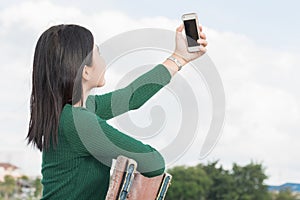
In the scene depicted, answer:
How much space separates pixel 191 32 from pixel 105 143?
0.45 metres

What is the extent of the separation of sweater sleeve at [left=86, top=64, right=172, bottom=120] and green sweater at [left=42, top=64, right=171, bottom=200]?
0.01 m

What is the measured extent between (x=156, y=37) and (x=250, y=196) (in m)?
37.7

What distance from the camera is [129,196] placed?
1.73 metres

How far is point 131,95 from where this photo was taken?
2.09 metres

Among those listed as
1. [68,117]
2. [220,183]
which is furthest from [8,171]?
[68,117]

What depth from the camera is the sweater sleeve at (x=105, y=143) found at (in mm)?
1686

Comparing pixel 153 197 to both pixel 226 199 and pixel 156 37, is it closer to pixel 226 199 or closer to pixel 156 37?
pixel 156 37

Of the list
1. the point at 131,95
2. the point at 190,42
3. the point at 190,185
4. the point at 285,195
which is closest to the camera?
the point at 190,42

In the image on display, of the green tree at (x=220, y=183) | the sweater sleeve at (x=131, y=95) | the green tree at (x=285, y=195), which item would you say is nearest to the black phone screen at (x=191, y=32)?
the sweater sleeve at (x=131, y=95)

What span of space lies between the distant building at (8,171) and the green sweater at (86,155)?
44.8 m

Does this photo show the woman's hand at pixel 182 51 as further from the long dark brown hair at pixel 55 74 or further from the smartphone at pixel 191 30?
the long dark brown hair at pixel 55 74

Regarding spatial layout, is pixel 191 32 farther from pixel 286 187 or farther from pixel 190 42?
pixel 286 187

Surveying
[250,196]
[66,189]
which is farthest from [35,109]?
[250,196]

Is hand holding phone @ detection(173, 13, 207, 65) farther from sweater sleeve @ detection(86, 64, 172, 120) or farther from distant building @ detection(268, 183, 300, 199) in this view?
distant building @ detection(268, 183, 300, 199)
